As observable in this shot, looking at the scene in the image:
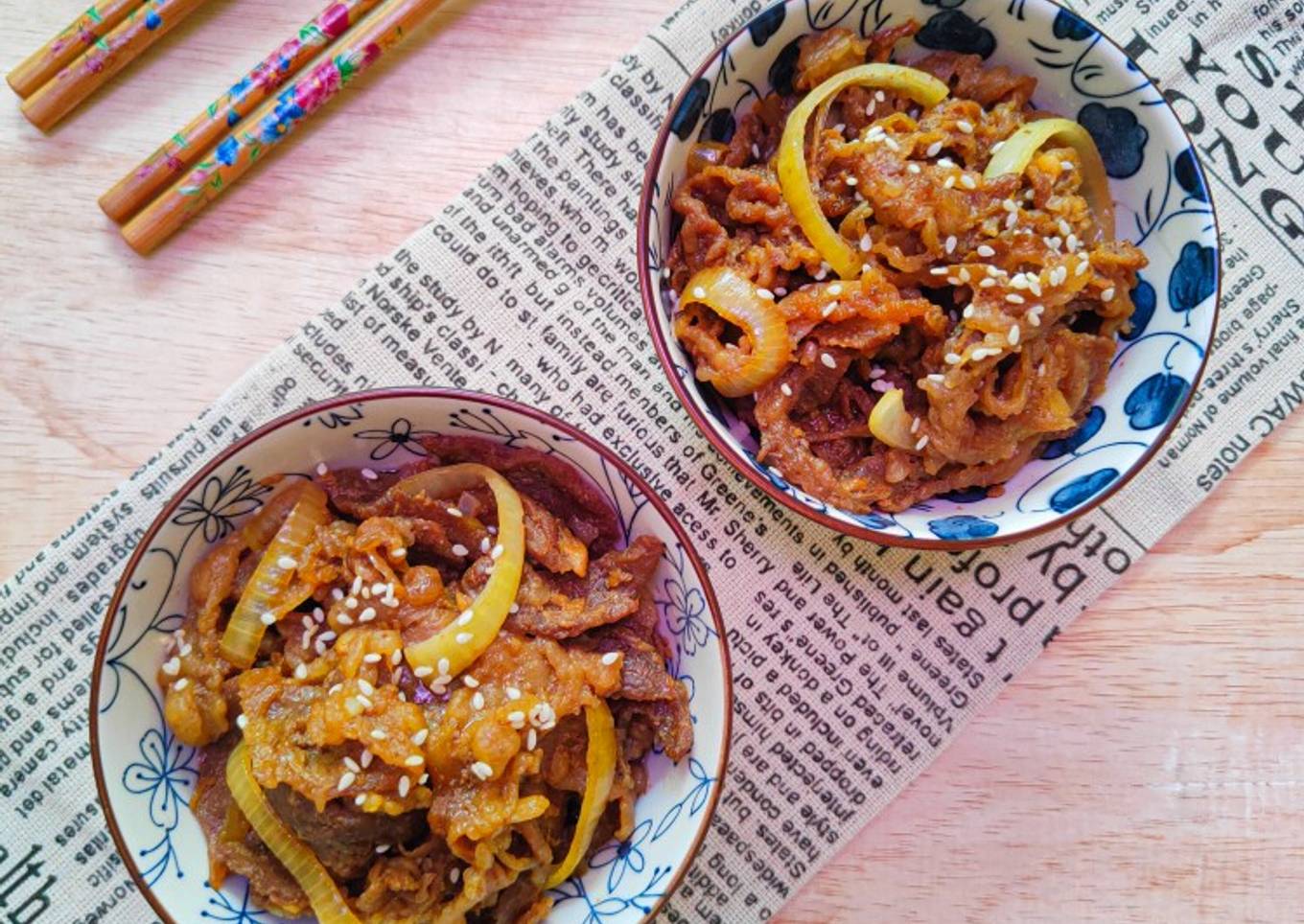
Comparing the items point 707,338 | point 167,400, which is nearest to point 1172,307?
point 707,338

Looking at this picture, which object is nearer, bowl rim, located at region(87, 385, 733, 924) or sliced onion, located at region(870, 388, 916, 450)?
bowl rim, located at region(87, 385, 733, 924)

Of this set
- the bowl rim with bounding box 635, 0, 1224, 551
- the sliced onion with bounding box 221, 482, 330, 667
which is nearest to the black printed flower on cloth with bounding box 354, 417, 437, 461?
the sliced onion with bounding box 221, 482, 330, 667

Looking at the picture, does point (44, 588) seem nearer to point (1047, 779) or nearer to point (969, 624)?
point (969, 624)

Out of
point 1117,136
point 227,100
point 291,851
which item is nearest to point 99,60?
point 227,100

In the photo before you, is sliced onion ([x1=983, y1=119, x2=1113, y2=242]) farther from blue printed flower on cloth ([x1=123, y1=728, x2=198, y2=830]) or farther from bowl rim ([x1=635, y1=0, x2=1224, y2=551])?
blue printed flower on cloth ([x1=123, y1=728, x2=198, y2=830])

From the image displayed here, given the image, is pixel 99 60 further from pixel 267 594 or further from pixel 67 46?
pixel 267 594

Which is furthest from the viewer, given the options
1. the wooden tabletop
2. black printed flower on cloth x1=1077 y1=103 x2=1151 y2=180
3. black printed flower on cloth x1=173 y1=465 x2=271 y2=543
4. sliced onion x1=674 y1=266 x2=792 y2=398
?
the wooden tabletop

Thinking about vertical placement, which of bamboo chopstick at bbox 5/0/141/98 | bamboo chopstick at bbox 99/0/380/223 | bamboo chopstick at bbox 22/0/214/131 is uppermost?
bamboo chopstick at bbox 5/0/141/98
